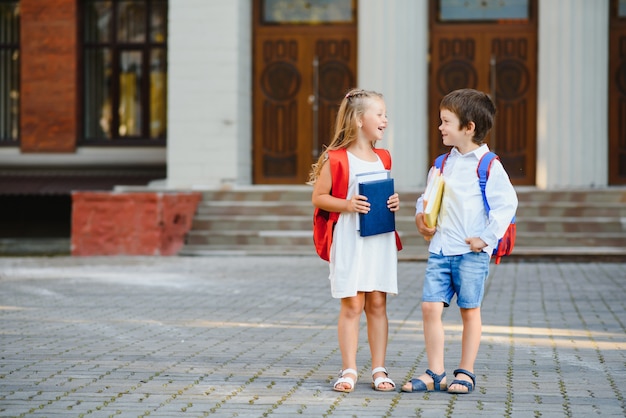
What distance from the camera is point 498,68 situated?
2033 cm

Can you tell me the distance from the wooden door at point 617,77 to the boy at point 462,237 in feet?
46.7

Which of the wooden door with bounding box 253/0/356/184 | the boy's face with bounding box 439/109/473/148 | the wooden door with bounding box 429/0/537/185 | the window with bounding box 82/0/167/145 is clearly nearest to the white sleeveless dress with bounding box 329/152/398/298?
the boy's face with bounding box 439/109/473/148

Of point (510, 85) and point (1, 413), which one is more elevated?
point (510, 85)

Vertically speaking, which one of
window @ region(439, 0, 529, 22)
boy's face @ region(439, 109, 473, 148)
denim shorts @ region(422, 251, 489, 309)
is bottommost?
denim shorts @ region(422, 251, 489, 309)

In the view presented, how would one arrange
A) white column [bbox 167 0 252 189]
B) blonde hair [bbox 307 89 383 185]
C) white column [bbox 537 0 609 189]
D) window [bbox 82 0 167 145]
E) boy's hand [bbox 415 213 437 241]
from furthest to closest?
window [bbox 82 0 167 145] < white column [bbox 167 0 252 189] < white column [bbox 537 0 609 189] < blonde hair [bbox 307 89 383 185] < boy's hand [bbox 415 213 437 241]

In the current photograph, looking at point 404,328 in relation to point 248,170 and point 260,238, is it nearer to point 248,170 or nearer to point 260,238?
point 260,238

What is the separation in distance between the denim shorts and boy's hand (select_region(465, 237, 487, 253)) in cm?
7

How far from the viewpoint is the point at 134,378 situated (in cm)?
690

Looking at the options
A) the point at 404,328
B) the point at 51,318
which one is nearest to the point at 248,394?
the point at 404,328

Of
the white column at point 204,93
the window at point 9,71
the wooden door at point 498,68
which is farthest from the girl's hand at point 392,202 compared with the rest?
the window at point 9,71

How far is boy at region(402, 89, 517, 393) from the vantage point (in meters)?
6.43

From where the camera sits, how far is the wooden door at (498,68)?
66.4 feet

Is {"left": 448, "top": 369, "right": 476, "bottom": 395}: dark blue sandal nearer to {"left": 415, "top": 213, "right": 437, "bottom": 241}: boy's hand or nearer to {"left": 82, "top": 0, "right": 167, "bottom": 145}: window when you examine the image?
{"left": 415, "top": 213, "right": 437, "bottom": 241}: boy's hand

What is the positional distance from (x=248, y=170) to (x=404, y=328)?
38.0 feet
